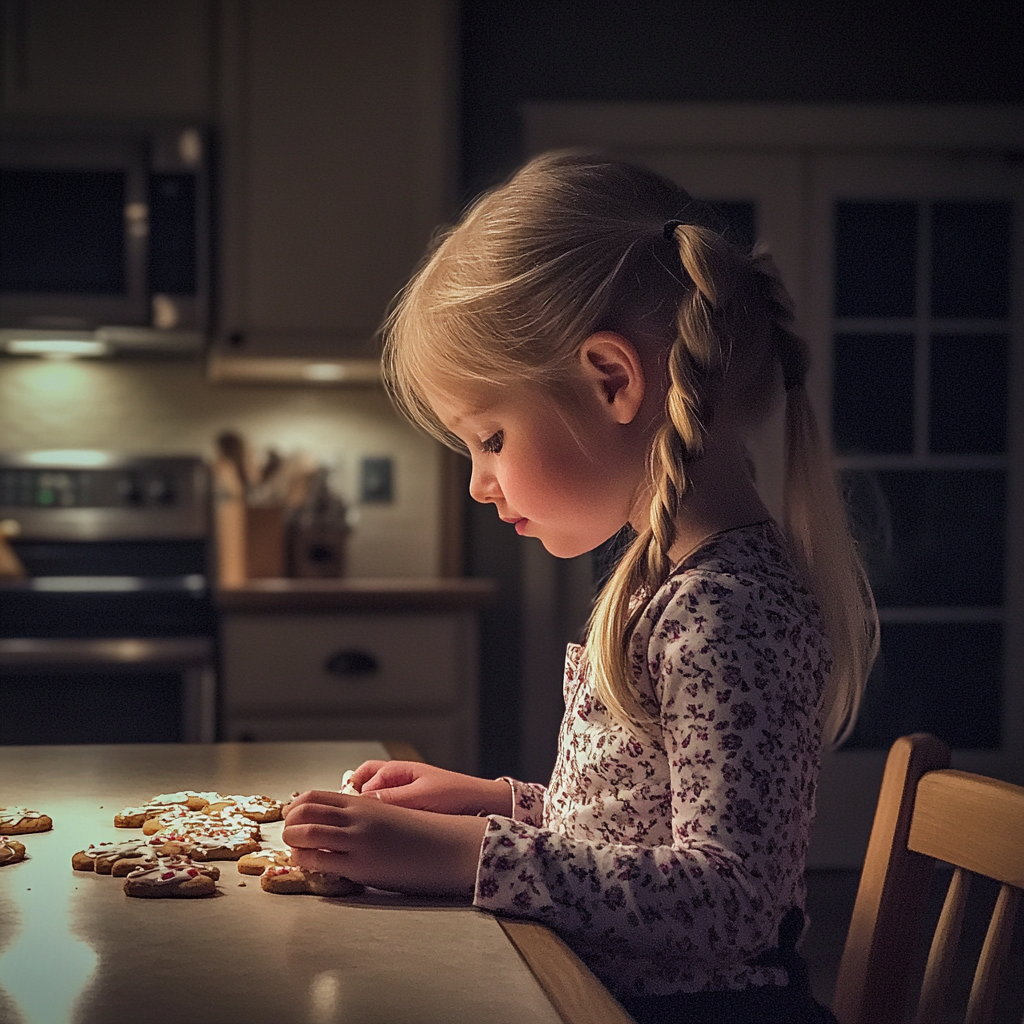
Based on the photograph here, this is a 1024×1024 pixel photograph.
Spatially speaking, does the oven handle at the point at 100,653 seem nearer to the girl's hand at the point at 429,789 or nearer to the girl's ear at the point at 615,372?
the girl's hand at the point at 429,789

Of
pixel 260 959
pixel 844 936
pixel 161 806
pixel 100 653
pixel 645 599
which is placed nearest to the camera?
pixel 260 959

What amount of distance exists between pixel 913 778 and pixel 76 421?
2.82 m

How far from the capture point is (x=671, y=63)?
3559 millimetres

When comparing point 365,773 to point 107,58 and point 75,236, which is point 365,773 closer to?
point 75,236

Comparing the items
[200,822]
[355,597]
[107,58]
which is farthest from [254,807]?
[107,58]

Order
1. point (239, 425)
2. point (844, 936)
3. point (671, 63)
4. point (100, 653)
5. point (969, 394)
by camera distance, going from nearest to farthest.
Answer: point (100, 653), point (844, 936), point (239, 425), point (671, 63), point (969, 394)

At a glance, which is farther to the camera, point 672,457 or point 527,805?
point 527,805

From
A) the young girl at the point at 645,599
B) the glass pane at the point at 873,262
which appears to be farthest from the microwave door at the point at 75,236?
the young girl at the point at 645,599

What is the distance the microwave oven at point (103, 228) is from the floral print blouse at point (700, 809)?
91.8 inches

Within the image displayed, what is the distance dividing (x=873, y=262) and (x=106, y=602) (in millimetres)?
2283

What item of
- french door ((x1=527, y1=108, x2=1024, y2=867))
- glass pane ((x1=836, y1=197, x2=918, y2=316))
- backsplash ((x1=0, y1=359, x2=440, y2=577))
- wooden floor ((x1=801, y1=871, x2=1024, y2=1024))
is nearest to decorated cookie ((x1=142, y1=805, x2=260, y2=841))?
wooden floor ((x1=801, y1=871, x2=1024, y2=1024))

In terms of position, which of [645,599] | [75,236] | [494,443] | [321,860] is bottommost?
[321,860]

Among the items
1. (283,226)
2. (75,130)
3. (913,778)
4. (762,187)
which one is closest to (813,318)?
(762,187)

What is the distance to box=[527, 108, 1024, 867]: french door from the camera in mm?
3619
